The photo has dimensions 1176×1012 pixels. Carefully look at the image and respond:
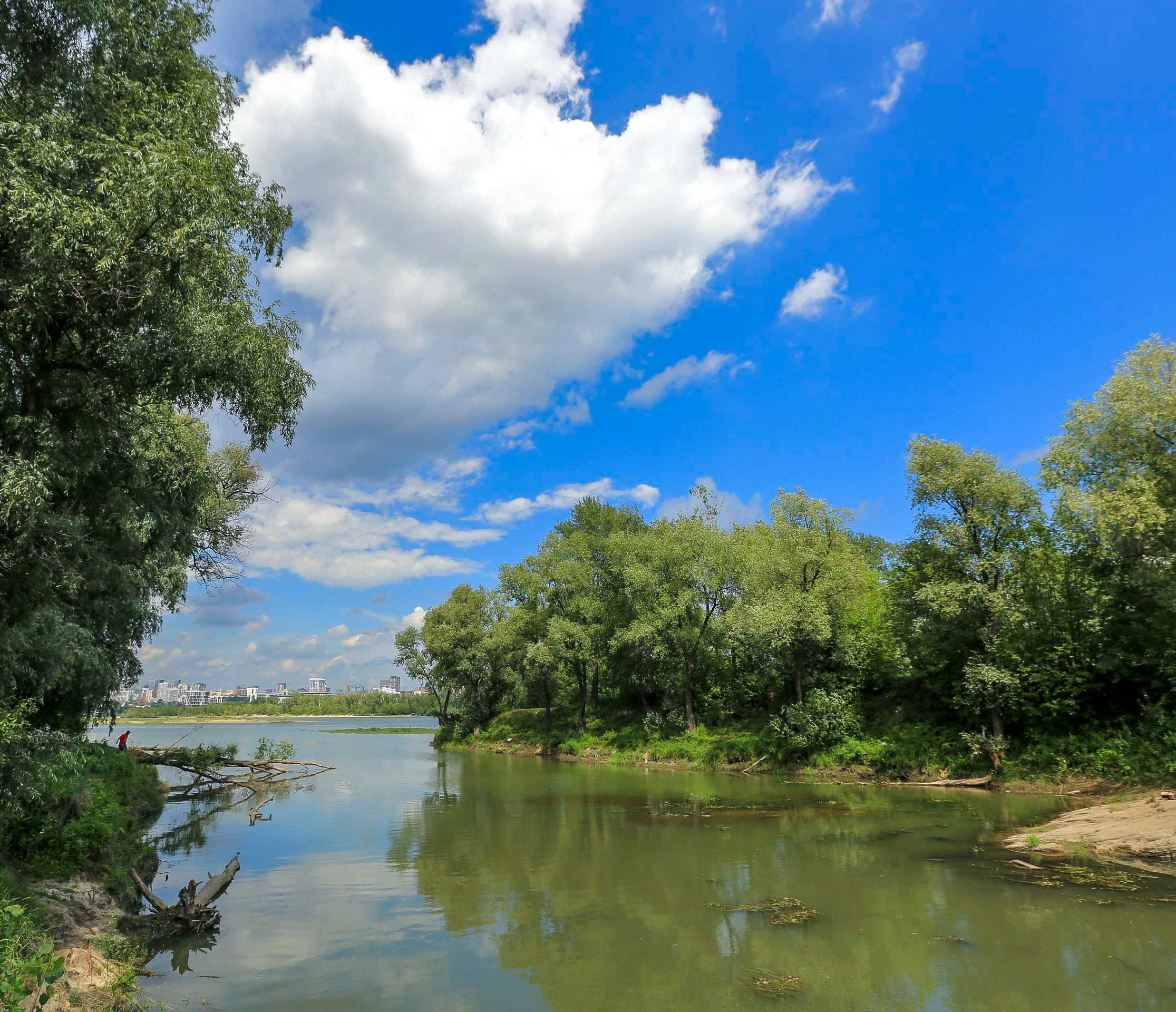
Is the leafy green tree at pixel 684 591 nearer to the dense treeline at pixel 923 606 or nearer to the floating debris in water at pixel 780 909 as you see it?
the dense treeline at pixel 923 606

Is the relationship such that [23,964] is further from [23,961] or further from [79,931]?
[79,931]

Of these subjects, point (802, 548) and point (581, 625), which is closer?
point (802, 548)

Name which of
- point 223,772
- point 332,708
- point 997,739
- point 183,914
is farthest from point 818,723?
point 332,708

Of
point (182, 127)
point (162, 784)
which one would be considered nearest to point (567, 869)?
point (182, 127)

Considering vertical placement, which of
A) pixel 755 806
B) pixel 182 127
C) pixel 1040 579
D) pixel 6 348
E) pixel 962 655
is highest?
pixel 182 127

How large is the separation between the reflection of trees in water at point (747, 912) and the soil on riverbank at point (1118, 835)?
5.73ft

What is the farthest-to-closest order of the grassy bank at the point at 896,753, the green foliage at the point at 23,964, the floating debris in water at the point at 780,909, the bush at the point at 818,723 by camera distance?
the bush at the point at 818,723 < the grassy bank at the point at 896,753 < the floating debris in water at the point at 780,909 < the green foliage at the point at 23,964

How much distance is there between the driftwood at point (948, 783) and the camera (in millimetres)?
26266

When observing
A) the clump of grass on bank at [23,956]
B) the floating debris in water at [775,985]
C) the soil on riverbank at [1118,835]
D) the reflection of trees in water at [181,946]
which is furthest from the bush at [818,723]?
the clump of grass on bank at [23,956]

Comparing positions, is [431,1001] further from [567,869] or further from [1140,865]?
[1140,865]

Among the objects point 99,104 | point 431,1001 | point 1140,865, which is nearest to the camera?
point 431,1001

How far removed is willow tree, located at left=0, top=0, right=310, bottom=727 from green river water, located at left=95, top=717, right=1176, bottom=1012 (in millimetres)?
A: 6494

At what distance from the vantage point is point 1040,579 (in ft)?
90.9

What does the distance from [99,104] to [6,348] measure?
384cm
